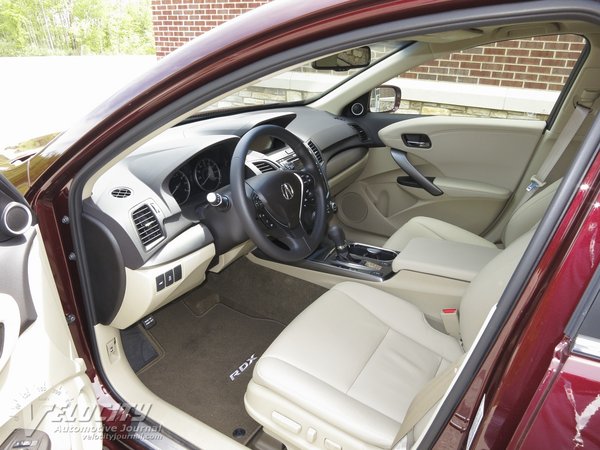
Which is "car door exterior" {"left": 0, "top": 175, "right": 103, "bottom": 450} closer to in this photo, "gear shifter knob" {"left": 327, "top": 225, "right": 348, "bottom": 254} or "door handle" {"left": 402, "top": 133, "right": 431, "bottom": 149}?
"gear shifter knob" {"left": 327, "top": 225, "right": 348, "bottom": 254}

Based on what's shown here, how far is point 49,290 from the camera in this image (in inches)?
45.1

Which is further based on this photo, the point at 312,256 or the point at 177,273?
the point at 312,256

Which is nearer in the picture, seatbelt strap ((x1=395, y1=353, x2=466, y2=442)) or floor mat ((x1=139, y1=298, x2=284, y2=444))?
seatbelt strap ((x1=395, y1=353, x2=466, y2=442))

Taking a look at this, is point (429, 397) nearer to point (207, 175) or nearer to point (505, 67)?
point (207, 175)

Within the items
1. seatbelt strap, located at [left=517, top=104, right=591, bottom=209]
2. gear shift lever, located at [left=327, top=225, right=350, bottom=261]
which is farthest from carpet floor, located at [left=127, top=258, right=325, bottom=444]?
seatbelt strap, located at [left=517, top=104, right=591, bottom=209]

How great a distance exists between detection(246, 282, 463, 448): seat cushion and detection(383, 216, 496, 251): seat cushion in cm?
59

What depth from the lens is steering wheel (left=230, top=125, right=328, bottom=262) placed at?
1.65 m

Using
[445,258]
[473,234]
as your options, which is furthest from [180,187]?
[473,234]

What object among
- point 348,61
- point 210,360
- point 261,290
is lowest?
point 210,360

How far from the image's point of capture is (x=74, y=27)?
37.9 ft

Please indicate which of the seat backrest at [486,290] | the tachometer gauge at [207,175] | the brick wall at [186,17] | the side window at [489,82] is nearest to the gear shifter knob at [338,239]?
the tachometer gauge at [207,175]

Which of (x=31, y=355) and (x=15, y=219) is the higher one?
(x=15, y=219)

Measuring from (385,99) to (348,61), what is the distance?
0.54m

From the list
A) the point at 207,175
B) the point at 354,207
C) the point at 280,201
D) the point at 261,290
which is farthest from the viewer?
the point at 354,207
